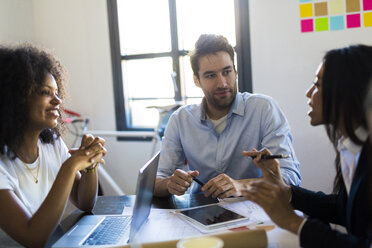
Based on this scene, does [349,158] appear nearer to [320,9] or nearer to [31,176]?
[31,176]

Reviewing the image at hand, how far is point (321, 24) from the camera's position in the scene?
2738 mm

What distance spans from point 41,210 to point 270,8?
92.0 inches

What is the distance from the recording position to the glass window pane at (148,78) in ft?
11.8

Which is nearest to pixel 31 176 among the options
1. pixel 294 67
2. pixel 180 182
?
pixel 180 182

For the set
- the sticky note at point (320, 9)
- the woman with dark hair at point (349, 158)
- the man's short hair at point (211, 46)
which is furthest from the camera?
the sticky note at point (320, 9)

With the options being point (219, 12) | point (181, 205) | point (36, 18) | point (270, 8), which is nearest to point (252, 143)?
point (181, 205)

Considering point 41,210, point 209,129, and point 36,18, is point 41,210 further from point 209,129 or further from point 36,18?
point 36,18

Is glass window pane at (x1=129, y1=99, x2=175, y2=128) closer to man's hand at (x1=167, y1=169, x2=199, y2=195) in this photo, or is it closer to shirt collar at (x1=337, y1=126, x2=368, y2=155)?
man's hand at (x1=167, y1=169, x2=199, y2=195)

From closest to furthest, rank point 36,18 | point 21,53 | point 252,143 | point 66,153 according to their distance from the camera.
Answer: point 21,53, point 66,153, point 252,143, point 36,18

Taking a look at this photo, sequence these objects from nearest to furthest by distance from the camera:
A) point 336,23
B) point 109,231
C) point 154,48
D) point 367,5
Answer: point 109,231 → point 367,5 → point 336,23 → point 154,48

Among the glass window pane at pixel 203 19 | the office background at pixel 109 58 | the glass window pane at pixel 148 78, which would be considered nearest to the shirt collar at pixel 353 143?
the office background at pixel 109 58

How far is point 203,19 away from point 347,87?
8.17ft

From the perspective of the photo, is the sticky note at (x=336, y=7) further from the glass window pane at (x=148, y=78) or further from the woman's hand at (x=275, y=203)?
the woman's hand at (x=275, y=203)

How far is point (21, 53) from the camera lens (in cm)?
144
